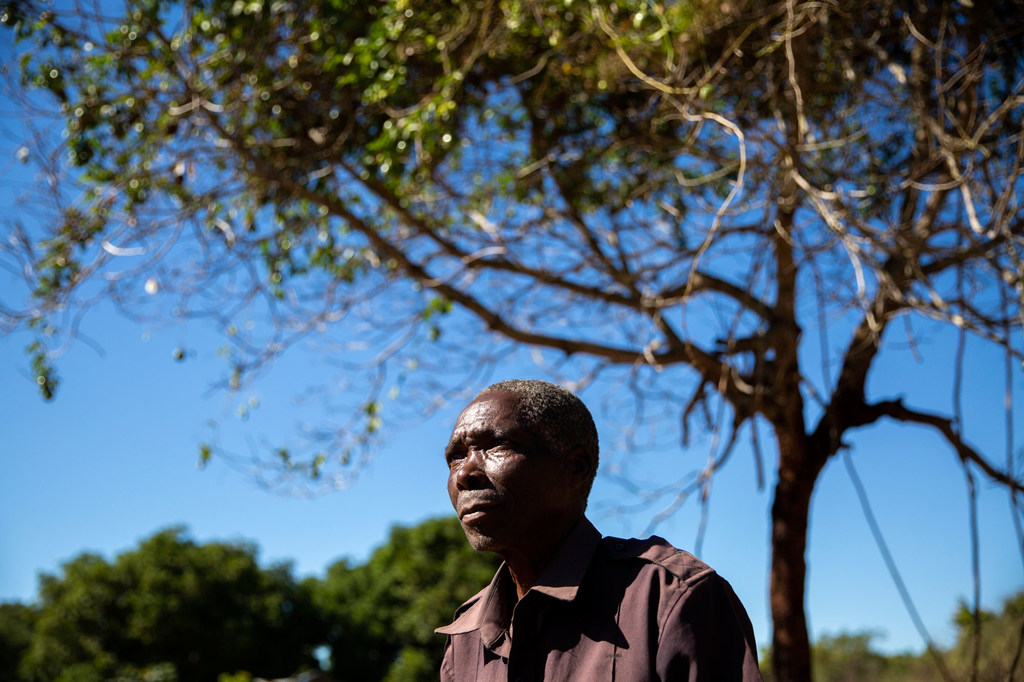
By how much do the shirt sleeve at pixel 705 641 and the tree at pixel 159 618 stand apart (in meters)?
18.3

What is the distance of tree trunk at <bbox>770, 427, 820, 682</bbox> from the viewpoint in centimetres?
549

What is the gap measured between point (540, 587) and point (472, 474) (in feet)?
0.84

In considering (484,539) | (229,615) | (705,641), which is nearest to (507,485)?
(484,539)

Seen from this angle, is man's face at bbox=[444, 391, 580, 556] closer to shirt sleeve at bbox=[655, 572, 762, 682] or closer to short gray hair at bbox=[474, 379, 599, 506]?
short gray hair at bbox=[474, 379, 599, 506]

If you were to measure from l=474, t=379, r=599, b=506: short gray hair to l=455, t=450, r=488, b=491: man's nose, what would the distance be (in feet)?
0.38

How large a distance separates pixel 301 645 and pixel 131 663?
436cm

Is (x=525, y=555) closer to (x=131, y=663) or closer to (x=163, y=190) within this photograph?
(x=163, y=190)

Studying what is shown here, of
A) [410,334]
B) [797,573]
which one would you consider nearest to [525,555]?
[797,573]

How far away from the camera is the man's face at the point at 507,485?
70.2 inches

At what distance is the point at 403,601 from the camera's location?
24.4 metres

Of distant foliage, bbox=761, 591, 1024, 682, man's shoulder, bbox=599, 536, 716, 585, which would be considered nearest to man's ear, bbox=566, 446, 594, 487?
man's shoulder, bbox=599, 536, 716, 585

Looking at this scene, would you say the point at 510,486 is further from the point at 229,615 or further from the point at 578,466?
the point at 229,615

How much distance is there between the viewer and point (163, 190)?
20.6 ft

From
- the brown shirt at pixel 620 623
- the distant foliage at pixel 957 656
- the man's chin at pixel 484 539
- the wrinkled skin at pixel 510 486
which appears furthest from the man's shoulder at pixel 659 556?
the distant foliage at pixel 957 656
